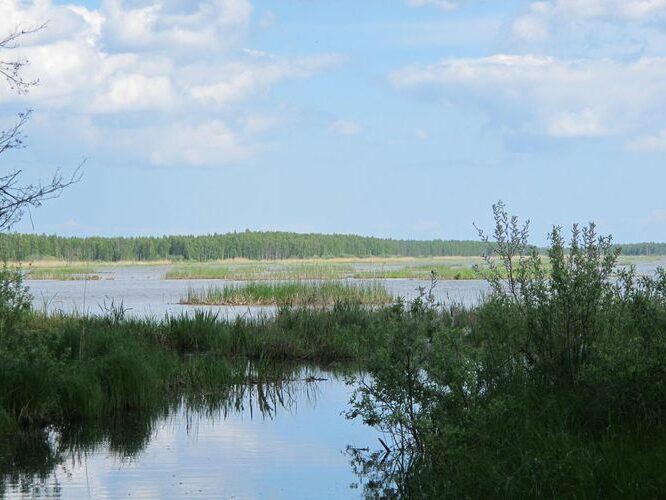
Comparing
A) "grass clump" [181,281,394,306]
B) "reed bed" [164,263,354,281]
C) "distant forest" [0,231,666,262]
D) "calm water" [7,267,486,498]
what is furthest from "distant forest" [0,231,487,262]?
"calm water" [7,267,486,498]

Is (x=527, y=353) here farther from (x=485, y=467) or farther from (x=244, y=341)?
(x=244, y=341)

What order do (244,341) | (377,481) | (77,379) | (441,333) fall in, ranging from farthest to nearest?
(244,341) → (77,379) → (377,481) → (441,333)

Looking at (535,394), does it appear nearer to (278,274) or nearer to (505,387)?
(505,387)

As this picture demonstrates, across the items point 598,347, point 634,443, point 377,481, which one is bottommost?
point 377,481

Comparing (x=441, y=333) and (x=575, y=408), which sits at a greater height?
(x=441, y=333)

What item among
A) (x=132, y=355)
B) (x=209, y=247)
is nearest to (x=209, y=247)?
(x=209, y=247)

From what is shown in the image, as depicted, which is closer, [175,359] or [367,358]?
[367,358]

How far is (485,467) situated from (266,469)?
3.06 m

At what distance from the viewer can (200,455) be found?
10.6 meters

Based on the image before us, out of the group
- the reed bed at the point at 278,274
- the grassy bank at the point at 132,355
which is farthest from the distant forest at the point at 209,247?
the grassy bank at the point at 132,355

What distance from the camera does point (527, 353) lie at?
9.82m

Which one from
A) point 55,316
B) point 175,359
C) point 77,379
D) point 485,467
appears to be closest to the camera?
point 485,467

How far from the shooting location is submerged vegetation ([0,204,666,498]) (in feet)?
24.1

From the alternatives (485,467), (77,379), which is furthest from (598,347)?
(77,379)
